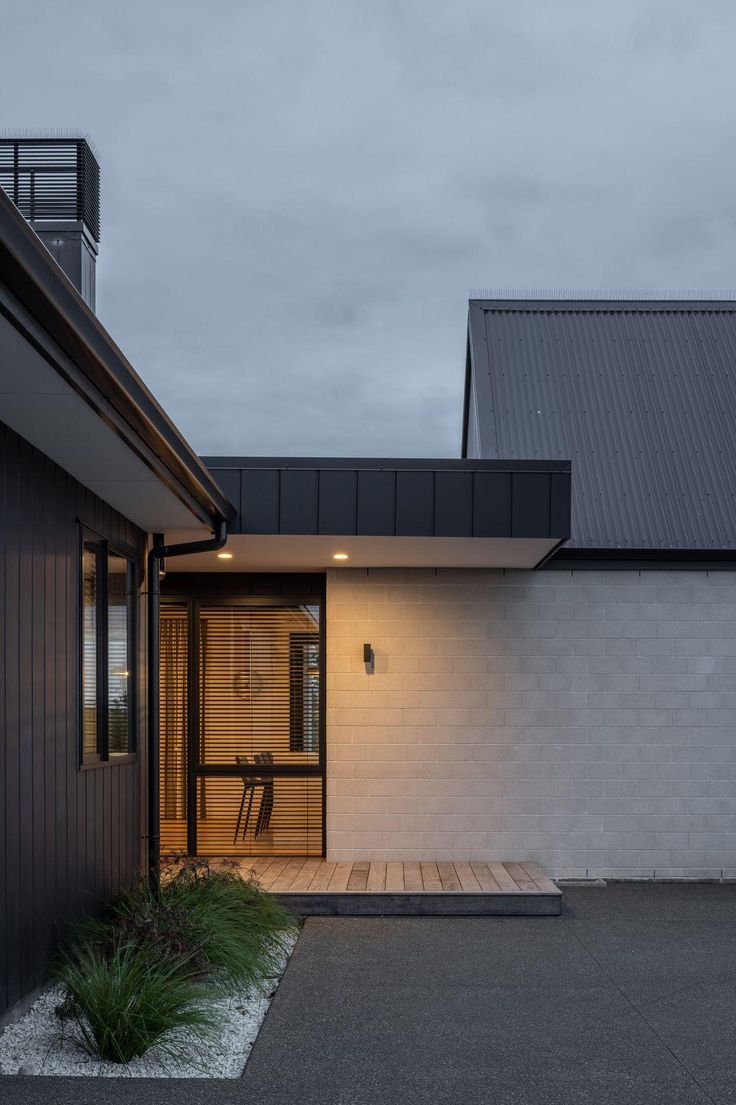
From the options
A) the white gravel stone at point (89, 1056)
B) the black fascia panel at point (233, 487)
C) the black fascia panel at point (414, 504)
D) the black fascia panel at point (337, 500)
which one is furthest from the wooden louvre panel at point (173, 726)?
the white gravel stone at point (89, 1056)

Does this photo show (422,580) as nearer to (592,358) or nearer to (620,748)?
(620,748)

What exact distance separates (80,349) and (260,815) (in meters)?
5.94

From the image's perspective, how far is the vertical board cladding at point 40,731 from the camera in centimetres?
454

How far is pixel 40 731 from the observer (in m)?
4.97

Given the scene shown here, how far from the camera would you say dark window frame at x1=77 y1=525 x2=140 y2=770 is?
5.73m

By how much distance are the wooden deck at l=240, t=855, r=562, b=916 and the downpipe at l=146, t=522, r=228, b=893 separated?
2.90 feet

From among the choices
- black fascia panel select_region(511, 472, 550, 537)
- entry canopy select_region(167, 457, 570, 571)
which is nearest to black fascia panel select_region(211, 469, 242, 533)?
entry canopy select_region(167, 457, 570, 571)

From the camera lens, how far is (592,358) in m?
10.7

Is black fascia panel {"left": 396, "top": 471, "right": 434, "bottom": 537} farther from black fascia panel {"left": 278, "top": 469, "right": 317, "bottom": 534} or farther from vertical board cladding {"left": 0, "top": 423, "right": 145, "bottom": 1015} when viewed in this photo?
vertical board cladding {"left": 0, "top": 423, "right": 145, "bottom": 1015}

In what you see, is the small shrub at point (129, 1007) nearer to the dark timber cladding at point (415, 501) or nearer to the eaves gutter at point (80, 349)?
the eaves gutter at point (80, 349)

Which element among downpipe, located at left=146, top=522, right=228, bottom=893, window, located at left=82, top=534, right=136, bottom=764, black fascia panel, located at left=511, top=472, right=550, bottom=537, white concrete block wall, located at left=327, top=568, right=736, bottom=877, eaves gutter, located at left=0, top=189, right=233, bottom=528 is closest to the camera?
eaves gutter, located at left=0, top=189, right=233, bottom=528

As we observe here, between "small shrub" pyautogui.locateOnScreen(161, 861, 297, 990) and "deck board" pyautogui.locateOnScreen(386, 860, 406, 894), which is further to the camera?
"deck board" pyautogui.locateOnScreen(386, 860, 406, 894)

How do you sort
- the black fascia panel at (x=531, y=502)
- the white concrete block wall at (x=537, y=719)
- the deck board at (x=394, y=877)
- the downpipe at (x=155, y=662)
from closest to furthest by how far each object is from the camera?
the black fascia panel at (x=531, y=502)
the downpipe at (x=155, y=662)
the deck board at (x=394, y=877)
the white concrete block wall at (x=537, y=719)

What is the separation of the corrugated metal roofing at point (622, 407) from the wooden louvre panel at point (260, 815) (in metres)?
3.00
